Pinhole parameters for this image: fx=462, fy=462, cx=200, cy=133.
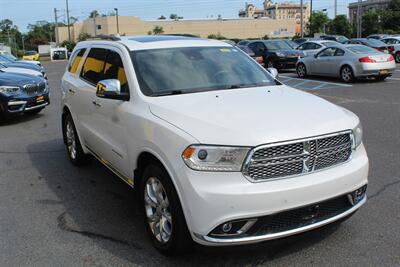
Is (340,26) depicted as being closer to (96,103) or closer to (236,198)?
(96,103)

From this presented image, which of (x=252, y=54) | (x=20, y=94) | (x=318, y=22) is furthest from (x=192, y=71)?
(x=318, y=22)

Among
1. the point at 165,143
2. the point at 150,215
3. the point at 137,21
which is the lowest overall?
the point at 150,215

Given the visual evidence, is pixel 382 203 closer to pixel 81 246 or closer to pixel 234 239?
pixel 234 239

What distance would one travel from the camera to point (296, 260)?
12.3 feet

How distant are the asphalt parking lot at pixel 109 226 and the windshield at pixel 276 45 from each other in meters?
17.2

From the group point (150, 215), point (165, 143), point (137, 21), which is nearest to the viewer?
point (165, 143)

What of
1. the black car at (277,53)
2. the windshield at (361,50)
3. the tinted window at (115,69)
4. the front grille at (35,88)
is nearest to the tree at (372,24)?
the black car at (277,53)

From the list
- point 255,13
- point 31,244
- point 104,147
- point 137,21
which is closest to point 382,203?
point 104,147

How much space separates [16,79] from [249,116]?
917 cm

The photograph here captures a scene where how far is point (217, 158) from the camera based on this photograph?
133 inches

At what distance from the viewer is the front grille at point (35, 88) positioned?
37.2 feet

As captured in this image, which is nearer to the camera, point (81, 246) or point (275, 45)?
point (81, 246)

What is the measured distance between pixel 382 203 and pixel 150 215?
8.26 feet

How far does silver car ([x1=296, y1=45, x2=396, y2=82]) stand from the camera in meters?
16.7
